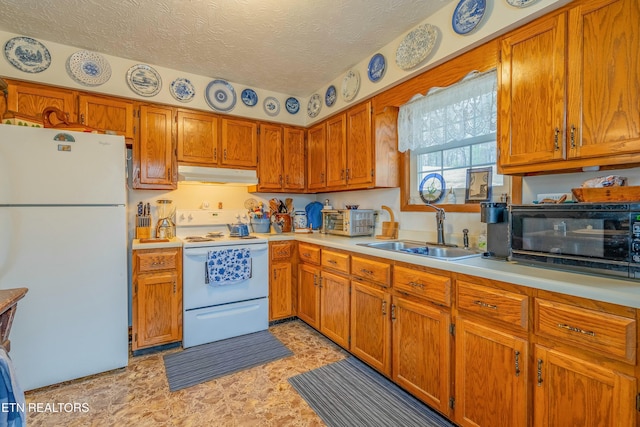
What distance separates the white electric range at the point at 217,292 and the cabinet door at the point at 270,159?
0.73 m

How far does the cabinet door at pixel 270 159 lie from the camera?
3.32m

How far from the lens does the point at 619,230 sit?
Result: 116 cm

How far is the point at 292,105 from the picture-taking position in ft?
11.5

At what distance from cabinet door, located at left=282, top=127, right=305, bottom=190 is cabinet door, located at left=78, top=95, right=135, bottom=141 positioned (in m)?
1.53

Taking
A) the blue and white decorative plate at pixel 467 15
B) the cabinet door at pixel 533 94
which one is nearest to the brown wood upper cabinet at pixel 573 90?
the cabinet door at pixel 533 94

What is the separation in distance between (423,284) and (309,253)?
1.35 metres

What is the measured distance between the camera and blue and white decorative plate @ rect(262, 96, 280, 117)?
3.33 m

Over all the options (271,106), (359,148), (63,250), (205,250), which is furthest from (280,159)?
(63,250)

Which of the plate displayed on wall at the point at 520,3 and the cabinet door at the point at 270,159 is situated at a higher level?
the plate displayed on wall at the point at 520,3

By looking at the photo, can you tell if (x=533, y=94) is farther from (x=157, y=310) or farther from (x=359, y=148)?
(x=157, y=310)

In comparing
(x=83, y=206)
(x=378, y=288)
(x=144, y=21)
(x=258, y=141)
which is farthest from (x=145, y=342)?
(x=144, y=21)

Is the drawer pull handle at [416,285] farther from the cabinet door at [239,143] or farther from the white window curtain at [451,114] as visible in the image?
the cabinet door at [239,143]

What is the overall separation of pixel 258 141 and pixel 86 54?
1606 mm

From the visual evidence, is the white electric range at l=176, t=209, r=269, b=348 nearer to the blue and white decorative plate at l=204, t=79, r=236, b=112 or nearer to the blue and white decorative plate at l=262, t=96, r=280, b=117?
the blue and white decorative plate at l=204, t=79, r=236, b=112
